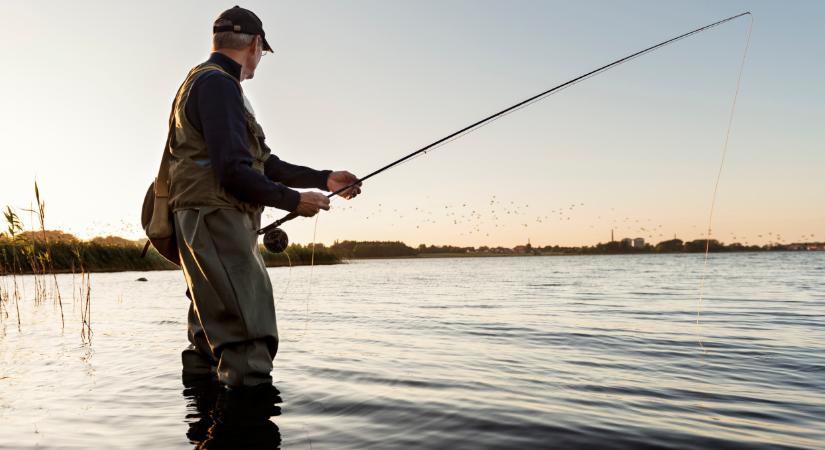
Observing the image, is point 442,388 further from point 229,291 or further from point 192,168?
point 192,168

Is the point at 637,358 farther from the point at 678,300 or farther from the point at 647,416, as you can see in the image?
the point at 678,300

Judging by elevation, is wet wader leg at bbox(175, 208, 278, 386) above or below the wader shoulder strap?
below

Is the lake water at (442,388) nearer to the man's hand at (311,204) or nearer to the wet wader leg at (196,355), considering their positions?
the wet wader leg at (196,355)

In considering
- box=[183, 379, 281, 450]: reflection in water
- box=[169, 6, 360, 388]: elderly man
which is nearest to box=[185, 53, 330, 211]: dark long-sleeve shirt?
box=[169, 6, 360, 388]: elderly man

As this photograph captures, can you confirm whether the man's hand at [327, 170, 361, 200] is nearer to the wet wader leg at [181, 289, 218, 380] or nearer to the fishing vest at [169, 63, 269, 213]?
the fishing vest at [169, 63, 269, 213]

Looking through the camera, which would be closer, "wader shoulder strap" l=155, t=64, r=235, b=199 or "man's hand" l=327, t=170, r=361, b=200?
"wader shoulder strap" l=155, t=64, r=235, b=199

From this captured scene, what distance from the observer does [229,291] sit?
142 inches

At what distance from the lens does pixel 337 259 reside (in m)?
64.0

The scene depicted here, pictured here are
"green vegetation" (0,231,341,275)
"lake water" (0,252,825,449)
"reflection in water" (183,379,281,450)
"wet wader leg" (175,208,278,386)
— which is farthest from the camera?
"green vegetation" (0,231,341,275)

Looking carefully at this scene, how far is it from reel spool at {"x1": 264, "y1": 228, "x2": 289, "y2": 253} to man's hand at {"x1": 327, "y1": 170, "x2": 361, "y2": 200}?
1.59 ft

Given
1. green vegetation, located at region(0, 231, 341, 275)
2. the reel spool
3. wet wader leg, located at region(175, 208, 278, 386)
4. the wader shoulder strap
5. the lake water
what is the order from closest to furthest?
1. the lake water
2. wet wader leg, located at region(175, 208, 278, 386)
3. the wader shoulder strap
4. the reel spool
5. green vegetation, located at region(0, 231, 341, 275)

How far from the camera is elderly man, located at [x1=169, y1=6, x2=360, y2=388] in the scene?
3.52 metres

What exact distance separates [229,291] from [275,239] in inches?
29.8

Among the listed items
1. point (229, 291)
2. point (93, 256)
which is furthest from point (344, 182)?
point (93, 256)
